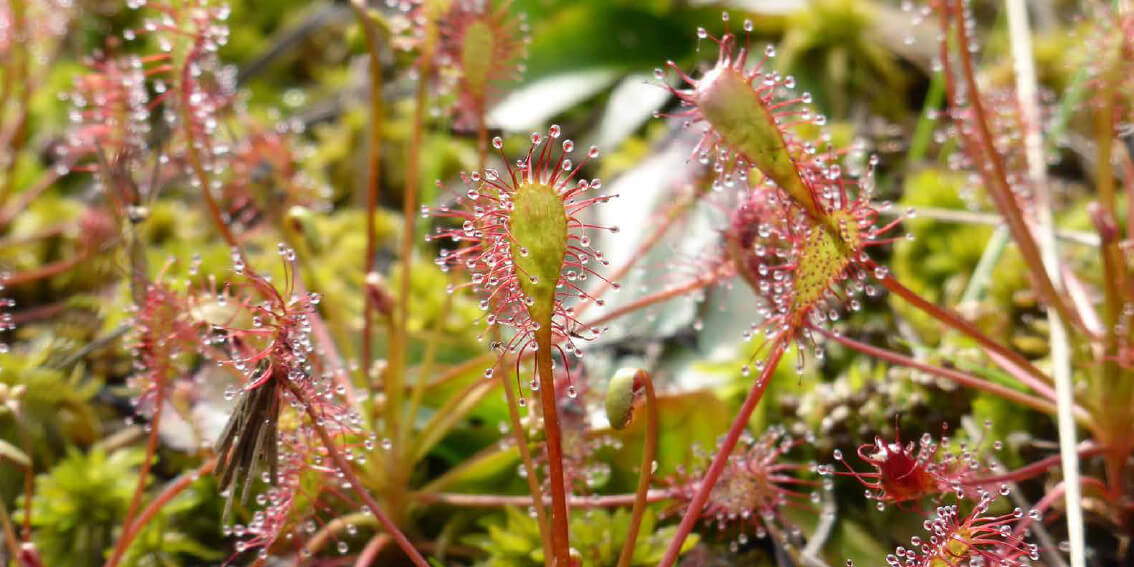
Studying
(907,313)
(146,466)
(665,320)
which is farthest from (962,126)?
(146,466)

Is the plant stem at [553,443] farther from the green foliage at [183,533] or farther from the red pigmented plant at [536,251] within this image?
the green foliage at [183,533]

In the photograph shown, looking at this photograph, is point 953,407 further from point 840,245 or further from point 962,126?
point 840,245

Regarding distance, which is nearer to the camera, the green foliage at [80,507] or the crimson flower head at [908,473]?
the crimson flower head at [908,473]

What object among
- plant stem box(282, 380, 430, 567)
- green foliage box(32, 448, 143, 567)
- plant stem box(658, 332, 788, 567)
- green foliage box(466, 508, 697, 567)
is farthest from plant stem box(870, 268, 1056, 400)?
green foliage box(32, 448, 143, 567)

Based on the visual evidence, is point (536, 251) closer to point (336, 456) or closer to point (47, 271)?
point (336, 456)

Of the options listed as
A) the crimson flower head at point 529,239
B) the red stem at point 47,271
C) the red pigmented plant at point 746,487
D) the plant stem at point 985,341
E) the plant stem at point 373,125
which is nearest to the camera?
the crimson flower head at point 529,239

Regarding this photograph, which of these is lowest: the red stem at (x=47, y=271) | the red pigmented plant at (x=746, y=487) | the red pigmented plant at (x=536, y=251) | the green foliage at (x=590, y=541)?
the green foliage at (x=590, y=541)

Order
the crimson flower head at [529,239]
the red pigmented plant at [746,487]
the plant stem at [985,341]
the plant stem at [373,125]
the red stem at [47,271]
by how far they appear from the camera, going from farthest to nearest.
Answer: the red stem at [47,271] → the plant stem at [373,125] → the red pigmented plant at [746,487] → the plant stem at [985,341] → the crimson flower head at [529,239]

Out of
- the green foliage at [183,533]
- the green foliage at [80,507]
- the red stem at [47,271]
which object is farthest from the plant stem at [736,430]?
the red stem at [47,271]

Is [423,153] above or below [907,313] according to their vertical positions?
above
